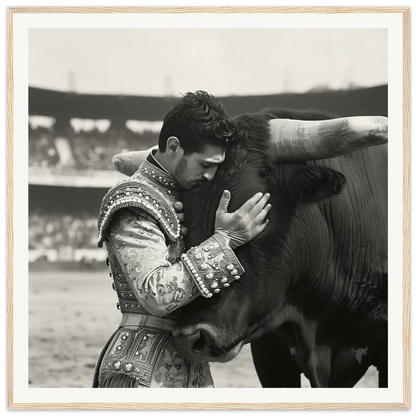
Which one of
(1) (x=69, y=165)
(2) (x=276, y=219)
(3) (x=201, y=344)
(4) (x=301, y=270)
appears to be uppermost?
(1) (x=69, y=165)

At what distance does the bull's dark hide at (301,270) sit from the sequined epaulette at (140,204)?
3.5 inches

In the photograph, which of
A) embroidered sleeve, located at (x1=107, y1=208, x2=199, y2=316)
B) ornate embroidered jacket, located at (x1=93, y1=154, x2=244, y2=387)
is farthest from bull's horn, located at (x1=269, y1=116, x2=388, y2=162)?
embroidered sleeve, located at (x1=107, y1=208, x2=199, y2=316)

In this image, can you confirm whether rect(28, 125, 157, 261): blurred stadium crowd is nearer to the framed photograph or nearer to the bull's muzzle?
the framed photograph

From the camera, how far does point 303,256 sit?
2.09 metres

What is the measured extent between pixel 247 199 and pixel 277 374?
771mm

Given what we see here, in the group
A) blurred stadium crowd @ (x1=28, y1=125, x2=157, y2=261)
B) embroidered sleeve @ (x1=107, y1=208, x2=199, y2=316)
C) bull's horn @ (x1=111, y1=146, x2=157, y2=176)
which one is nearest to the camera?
embroidered sleeve @ (x1=107, y1=208, x2=199, y2=316)

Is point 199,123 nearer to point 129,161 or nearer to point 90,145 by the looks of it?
point 129,161

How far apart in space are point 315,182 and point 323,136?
0.14m

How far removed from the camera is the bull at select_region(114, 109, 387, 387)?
1.90m

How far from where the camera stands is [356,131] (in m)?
1.84

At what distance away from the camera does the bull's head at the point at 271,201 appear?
187cm

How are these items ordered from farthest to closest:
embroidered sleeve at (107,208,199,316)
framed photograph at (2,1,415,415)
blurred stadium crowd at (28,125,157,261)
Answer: blurred stadium crowd at (28,125,157,261)
framed photograph at (2,1,415,415)
embroidered sleeve at (107,208,199,316)
